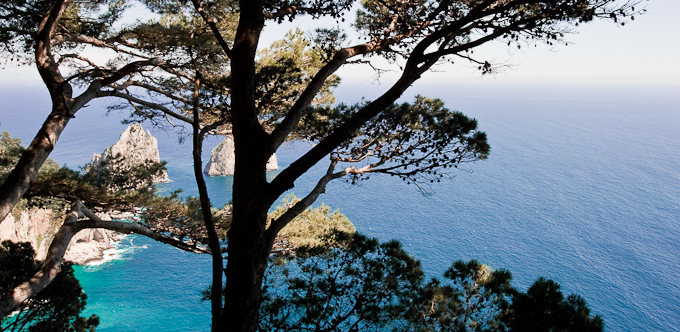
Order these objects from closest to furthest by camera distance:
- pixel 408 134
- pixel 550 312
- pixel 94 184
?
1. pixel 550 312
2. pixel 408 134
3. pixel 94 184

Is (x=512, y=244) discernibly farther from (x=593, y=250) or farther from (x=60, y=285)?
(x=60, y=285)

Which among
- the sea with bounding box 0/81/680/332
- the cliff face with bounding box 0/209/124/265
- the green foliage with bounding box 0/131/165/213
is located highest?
the cliff face with bounding box 0/209/124/265

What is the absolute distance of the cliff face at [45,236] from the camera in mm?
14180

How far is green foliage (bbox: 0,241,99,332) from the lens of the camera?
487 centimetres

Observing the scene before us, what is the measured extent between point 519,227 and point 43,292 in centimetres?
2261

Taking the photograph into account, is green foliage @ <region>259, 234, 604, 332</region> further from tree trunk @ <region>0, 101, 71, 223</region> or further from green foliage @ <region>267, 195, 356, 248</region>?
tree trunk @ <region>0, 101, 71, 223</region>

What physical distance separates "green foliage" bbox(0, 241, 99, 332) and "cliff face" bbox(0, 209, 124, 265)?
7.88 metres

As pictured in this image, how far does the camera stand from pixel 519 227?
22.3 meters

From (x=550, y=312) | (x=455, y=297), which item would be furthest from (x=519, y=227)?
(x=550, y=312)

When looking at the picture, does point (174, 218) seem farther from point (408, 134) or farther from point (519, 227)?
point (519, 227)

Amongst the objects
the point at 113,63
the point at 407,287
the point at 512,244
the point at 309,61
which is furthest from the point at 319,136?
the point at 512,244

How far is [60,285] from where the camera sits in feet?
17.4

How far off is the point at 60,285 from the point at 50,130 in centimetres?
369

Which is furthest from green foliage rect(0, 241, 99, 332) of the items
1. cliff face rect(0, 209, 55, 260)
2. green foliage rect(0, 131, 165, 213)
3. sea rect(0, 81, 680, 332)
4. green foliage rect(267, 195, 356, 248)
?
cliff face rect(0, 209, 55, 260)
